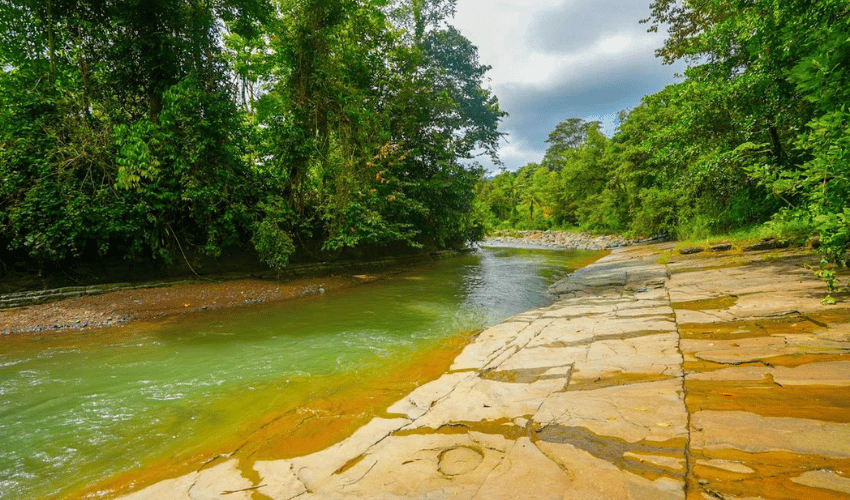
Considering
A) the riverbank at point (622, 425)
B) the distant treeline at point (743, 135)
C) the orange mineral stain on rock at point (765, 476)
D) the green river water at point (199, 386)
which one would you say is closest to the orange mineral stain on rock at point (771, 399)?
the riverbank at point (622, 425)

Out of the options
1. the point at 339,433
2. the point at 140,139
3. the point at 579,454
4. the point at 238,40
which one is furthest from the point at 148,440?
the point at 238,40

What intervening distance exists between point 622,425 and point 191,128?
11084 millimetres

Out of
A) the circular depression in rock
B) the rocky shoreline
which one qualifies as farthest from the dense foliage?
the rocky shoreline

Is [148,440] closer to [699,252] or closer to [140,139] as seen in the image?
[140,139]

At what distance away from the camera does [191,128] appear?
30.7ft

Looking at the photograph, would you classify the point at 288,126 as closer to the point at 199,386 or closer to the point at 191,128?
the point at 191,128

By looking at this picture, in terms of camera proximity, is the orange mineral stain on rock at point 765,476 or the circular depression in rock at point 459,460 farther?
the circular depression in rock at point 459,460

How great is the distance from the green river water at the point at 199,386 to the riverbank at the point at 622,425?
454 millimetres

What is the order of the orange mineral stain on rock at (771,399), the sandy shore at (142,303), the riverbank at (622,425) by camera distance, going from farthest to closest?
1. the sandy shore at (142,303)
2. the orange mineral stain on rock at (771,399)
3. the riverbank at (622,425)

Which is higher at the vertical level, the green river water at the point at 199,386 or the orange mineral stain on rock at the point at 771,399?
the orange mineral stain on rock at the point at 771,399

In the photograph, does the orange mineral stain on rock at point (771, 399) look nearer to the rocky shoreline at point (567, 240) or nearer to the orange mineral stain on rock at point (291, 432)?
the orange mineral stain on rock at point (291, 432)

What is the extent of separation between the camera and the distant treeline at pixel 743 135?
13.5 feet

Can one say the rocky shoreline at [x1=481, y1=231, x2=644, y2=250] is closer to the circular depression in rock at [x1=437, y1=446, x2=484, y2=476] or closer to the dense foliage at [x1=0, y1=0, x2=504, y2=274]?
the dense foliage at [x1=0, y1=0, x2=504, y2=274]

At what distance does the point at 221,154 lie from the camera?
10.2m
